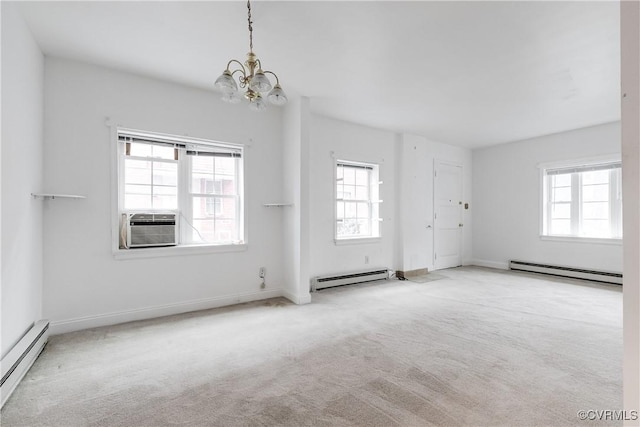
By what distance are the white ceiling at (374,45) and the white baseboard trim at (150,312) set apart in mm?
2611

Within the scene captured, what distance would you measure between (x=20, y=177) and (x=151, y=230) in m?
1.24

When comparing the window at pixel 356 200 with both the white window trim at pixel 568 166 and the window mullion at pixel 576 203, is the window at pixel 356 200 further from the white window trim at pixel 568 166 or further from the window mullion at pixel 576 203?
the window mullion at pixel 576 203

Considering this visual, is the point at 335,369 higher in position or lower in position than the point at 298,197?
lower

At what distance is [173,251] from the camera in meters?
3.45

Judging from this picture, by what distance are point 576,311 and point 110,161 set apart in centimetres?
564

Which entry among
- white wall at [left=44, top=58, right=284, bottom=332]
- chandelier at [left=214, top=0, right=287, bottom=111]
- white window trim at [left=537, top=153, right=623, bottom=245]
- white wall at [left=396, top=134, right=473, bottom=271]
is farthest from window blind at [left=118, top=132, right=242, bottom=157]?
white window trim at [left=537, top=153, right=623, bottom=245]

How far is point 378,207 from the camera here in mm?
5348

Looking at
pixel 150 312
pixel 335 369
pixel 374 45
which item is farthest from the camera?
pixel 150 312

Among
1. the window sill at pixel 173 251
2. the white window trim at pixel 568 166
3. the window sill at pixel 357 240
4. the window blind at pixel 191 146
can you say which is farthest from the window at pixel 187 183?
the white window trim at pixel 568 166

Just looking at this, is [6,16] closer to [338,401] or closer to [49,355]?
[49,355]

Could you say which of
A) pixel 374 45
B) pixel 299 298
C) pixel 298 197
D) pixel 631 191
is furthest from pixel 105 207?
pixel 631 191

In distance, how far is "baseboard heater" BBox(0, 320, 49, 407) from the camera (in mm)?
1890

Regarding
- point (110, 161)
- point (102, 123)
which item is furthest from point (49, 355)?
point (102, 123)

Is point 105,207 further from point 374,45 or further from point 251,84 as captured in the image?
point 374,45
